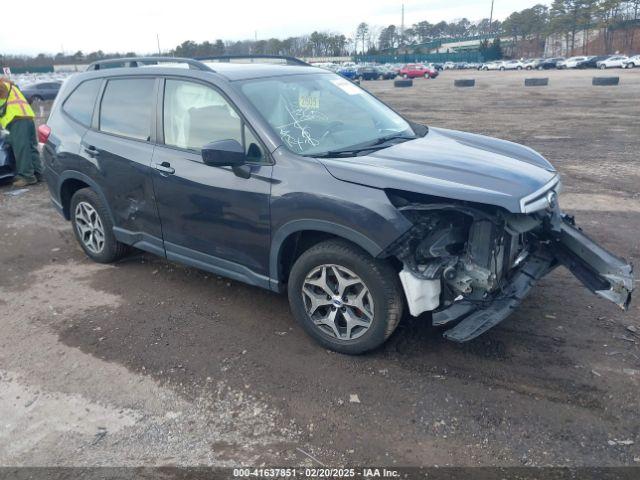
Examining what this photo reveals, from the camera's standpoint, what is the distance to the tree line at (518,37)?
261 feet

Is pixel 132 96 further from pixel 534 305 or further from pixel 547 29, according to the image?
pixel 547 29

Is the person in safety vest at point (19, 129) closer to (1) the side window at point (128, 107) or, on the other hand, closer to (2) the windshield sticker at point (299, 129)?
(1) the side window at point (128, 107)

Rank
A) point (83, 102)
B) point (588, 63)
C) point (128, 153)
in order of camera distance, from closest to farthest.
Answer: point (128, 153), point (83, 102), point (588, 63)

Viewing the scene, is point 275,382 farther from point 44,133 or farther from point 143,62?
point 44,133

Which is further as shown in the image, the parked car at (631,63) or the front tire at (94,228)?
the parked car at (631,63)

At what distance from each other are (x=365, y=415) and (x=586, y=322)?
2.03 meters

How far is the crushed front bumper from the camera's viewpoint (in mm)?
3357

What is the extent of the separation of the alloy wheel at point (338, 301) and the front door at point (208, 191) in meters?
0.44

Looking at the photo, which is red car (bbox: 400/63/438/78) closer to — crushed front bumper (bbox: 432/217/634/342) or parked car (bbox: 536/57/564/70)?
parked car (bbox: 536/57/564/70)

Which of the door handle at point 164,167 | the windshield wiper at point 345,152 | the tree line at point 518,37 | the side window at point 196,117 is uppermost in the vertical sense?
the tree line at point 518,37

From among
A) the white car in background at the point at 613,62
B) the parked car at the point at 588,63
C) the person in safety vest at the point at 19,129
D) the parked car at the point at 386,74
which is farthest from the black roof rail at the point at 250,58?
the parked car at the point at 588,63

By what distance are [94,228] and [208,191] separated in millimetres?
1999

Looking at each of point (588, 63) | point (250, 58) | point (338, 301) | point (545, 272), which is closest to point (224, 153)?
point (338, 301)

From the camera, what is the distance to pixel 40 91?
27.5m
